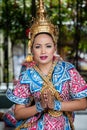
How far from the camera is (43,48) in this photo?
9.25 feet

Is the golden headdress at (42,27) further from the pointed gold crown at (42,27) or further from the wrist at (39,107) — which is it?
the wrist at (39,107)

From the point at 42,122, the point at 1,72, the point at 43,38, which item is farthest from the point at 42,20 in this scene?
the point at 1,72

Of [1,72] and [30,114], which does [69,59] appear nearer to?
[1,72]

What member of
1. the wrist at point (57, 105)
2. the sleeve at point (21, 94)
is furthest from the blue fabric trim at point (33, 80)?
the wrist at point (57, 105)

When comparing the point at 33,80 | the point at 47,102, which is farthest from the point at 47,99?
the point at 33,80

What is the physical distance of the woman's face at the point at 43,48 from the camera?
2818mm

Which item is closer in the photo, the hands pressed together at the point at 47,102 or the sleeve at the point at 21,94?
the hands pressed together at the point at 47,102

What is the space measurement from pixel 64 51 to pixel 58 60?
283cm

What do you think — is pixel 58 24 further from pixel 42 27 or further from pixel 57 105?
pixel 57 105

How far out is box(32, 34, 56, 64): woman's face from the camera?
2.82m

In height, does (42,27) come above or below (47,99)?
above

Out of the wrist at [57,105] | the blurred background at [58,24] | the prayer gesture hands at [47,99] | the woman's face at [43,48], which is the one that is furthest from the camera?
the blurred background at [58,24]

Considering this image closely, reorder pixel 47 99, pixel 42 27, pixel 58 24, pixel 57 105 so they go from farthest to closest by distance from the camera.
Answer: pixel 58 24
pixel 42 27
pixel 57 105
pixel 47 99

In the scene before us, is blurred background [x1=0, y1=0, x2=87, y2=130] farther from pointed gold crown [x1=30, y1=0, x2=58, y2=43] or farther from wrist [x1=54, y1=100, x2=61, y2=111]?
wrist [x1=54, y1=100, x2=61, y2=111]
